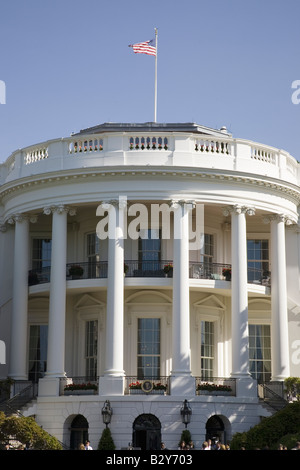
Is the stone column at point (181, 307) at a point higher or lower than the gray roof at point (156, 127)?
lower

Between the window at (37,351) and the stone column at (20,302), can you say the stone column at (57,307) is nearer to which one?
the stone column at (20,302)

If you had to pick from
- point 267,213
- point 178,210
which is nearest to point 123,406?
point 178,210

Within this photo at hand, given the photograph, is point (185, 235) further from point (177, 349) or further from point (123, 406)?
point (123, 406)

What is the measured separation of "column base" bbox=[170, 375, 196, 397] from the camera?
35.3m

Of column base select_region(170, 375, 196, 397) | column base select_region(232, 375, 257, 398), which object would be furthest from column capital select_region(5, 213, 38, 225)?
column base select_region(232, 375, 257, 398)

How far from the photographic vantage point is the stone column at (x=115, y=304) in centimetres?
3559

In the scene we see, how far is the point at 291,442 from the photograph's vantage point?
3077 centimetres

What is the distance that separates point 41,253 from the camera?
1670 inches

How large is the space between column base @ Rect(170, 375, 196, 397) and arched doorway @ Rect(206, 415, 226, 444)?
1.65m

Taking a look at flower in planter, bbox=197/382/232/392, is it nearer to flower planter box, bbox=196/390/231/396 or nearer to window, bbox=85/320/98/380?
flower planter box, bbox=196/390/231/396

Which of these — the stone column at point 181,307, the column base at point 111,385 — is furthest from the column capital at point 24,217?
the column base at point 111,385

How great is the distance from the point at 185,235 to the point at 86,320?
683 cm

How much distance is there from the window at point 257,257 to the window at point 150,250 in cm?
469

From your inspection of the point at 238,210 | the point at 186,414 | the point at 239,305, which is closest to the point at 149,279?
the point at 239,305
